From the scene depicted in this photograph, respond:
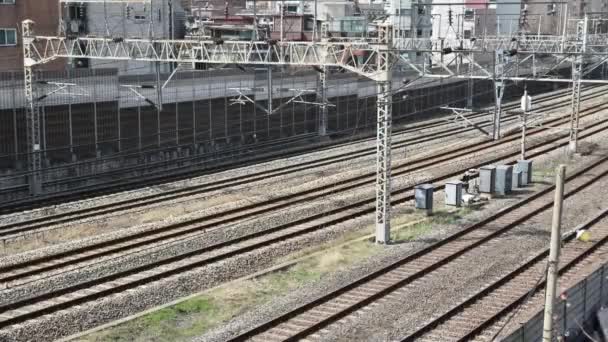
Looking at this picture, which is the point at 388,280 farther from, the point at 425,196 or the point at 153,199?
the point at 153,199

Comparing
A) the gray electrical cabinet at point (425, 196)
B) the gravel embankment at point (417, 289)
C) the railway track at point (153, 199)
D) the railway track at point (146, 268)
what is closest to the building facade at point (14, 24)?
the railway track at point (153, 199)

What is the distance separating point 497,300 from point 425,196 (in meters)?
7.37

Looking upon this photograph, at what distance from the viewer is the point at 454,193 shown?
2364cm

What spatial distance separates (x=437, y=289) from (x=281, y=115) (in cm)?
2575

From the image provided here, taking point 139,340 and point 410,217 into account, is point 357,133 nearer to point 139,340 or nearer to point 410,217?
point 410,217

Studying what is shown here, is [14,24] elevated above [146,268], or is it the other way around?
[14,24]

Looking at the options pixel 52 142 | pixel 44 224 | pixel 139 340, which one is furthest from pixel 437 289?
pixel 52 142

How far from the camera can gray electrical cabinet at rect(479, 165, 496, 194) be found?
25141 millimetres

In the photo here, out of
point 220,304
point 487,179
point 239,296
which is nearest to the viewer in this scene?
point 220,304

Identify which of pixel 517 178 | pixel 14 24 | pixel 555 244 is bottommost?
pixel 517 178

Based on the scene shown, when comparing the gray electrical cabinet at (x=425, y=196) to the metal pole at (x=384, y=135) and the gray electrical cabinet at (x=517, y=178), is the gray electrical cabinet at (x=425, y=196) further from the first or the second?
the gray electrical cabinet at (x=517, y=178)

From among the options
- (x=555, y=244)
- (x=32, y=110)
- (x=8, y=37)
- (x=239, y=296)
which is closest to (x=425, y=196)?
(x=239, y=296)

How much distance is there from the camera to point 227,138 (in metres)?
37.8

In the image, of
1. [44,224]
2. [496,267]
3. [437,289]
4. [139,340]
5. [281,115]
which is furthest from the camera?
[281,115]
